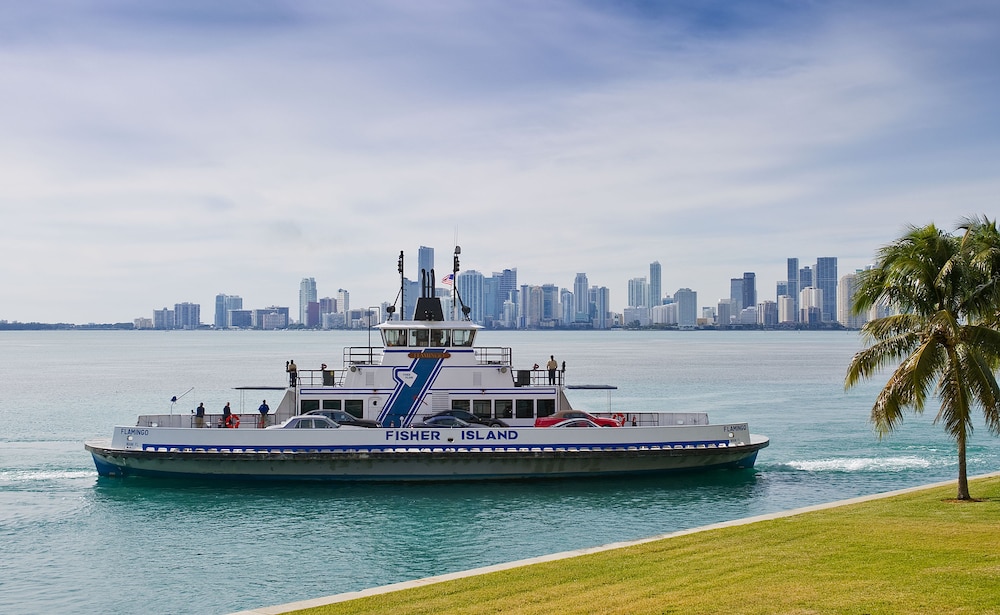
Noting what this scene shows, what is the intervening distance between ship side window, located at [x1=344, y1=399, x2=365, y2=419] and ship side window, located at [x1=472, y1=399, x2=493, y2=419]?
13.2 ft

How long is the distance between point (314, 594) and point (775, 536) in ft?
29.8

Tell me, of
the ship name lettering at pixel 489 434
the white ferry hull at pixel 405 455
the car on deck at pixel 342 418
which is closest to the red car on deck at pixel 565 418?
the white ferry hull at pixel 405 455

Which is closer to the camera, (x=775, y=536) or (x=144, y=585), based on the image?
(x=775, y=536)

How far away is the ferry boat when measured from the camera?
96.6 feet

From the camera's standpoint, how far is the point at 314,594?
57.6 ft

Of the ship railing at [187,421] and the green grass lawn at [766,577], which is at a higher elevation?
the ship railing at [187,421]

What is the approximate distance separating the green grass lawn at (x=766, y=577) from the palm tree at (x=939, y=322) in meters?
2.86

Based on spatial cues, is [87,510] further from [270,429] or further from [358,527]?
[358,527]

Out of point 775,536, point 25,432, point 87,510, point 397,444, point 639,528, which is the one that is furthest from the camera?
point 25,432

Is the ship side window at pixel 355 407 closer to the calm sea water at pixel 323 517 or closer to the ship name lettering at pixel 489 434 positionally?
the calm sea water at pixel 323 517

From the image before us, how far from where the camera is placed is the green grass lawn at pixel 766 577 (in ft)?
38.3

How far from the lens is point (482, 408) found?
→ 32469 mm

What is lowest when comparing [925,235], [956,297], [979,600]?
[979,600]

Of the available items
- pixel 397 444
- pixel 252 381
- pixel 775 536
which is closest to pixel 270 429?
pixel 397 444
